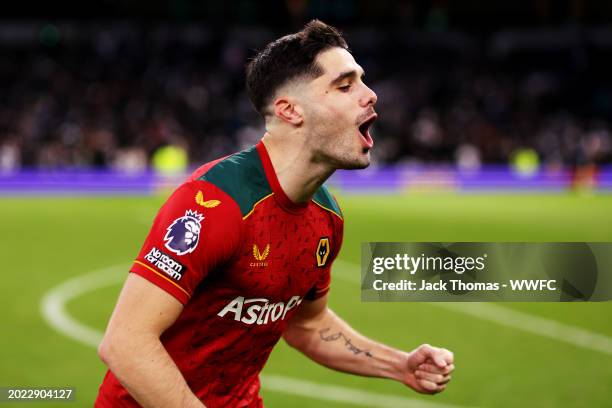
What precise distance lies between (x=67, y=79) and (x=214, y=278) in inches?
1366

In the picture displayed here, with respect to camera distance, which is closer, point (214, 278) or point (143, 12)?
point (214, 278)

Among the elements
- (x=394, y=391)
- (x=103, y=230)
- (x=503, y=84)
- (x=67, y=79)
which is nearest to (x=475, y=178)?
(x=503, y=84)

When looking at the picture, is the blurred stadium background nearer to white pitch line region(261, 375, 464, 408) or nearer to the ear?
white pitch line region(261, 375, 464, 408)

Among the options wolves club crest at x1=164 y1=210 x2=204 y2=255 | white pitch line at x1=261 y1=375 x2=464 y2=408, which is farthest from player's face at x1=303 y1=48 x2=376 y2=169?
white pitch line at x1=261 y1=375 x2=464 y2=408

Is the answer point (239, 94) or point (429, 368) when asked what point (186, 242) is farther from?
point (239, 94)

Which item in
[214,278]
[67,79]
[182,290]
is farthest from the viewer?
[67,79]

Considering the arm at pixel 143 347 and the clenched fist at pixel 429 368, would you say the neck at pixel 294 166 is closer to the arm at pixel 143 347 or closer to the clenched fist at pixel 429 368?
the arm at pixel 143 347

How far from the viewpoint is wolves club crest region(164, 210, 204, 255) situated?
9.23 feet

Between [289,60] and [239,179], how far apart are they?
49 cm

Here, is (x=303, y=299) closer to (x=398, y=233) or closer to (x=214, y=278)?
(x=214, y=278)

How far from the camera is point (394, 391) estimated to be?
7.24 meters

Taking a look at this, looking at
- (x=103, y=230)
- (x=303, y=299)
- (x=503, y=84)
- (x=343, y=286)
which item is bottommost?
(x=303, y=299)

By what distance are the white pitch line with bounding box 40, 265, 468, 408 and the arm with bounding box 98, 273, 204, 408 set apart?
4.32 meters

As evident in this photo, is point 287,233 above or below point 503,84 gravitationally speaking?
below
